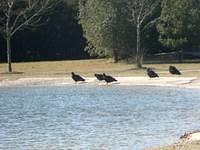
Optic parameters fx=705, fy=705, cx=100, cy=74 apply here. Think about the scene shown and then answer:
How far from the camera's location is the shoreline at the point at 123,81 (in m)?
36.0

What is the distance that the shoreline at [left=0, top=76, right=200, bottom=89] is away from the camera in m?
36.0

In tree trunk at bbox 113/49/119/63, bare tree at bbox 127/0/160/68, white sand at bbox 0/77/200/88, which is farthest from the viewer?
tree trunk at bbox 113/49/119/63

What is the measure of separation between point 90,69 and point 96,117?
2831 cm

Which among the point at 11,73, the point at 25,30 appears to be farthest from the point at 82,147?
the point at 25,30

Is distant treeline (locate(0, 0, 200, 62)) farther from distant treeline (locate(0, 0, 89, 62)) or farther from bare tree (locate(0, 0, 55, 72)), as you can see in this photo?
distant treeline (locate(0, 0, 89, 62))

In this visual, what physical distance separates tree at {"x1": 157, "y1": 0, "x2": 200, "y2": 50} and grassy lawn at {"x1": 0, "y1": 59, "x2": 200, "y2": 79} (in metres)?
4.11

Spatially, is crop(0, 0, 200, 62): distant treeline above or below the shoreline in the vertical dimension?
above

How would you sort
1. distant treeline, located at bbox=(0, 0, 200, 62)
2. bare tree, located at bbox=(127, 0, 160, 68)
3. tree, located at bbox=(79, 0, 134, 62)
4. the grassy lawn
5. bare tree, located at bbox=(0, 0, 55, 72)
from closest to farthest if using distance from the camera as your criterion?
the grassy lawn, bare tree, located at bbox=(0, 0, 55, 72), bare tree, located at bbox=(127, 0, 160, 68), tree, located at bbox=(79, 0, 134, 62), distant treeline, located at bbox=(0, 0, 200, 62)

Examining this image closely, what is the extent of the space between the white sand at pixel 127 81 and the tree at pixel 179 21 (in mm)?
15949

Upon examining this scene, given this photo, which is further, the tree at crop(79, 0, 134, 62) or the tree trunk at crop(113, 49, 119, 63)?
the tree trunk at crop(113, 49, 119, 63)

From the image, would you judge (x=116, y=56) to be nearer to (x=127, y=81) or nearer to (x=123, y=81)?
(x=123, y=81)

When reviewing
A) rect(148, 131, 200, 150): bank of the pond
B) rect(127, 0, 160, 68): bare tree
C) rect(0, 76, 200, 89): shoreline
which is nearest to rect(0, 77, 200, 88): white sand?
rect(0, 76, 200, 89): shoreline

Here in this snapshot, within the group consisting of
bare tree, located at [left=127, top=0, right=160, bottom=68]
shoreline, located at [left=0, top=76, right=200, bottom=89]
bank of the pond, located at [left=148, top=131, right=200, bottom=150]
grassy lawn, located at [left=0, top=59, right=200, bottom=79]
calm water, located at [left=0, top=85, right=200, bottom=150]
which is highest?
bare tree, located at [left=127, top=0, right=160, bottom=68]

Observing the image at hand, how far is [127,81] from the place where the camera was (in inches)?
1519
